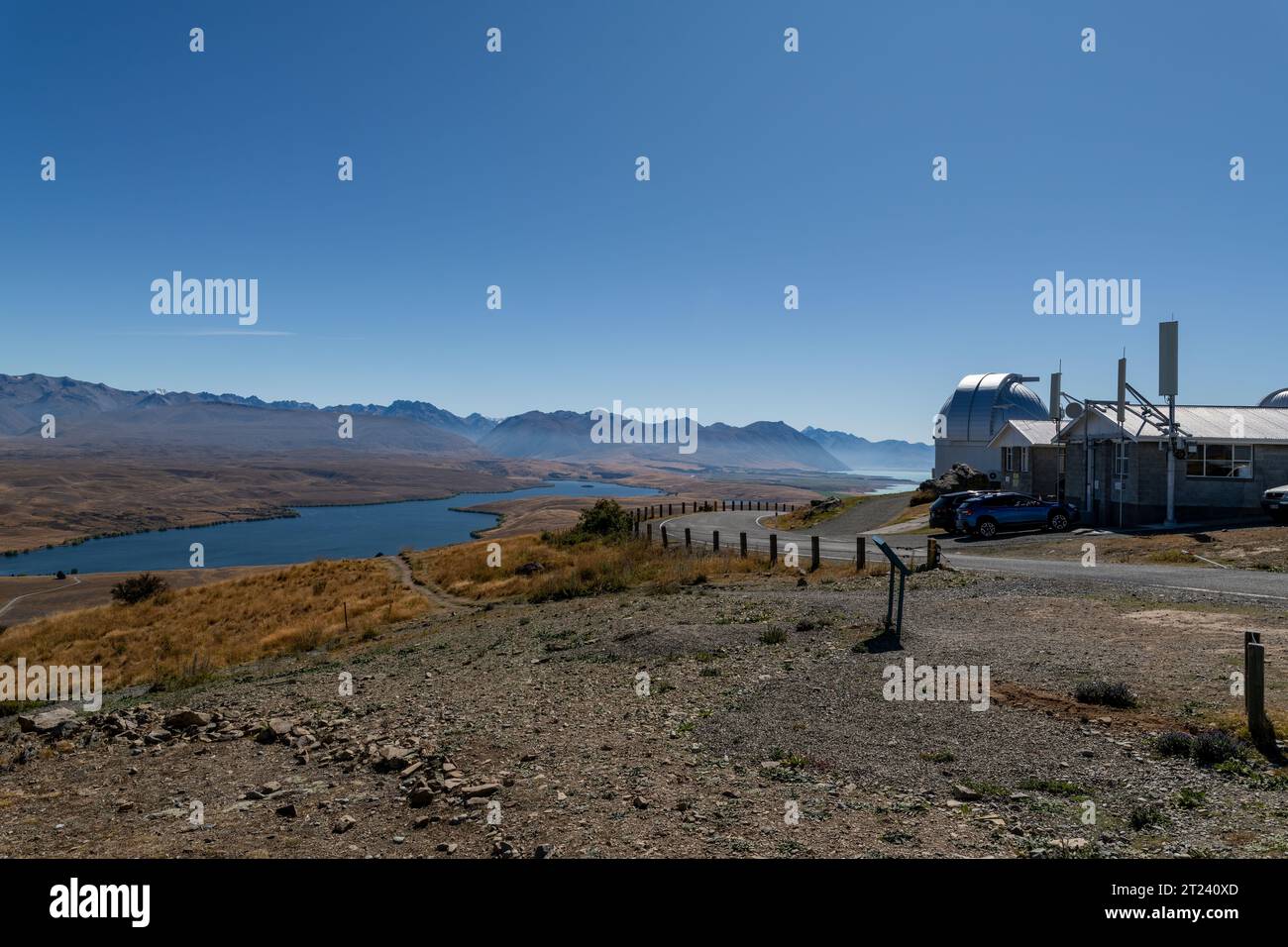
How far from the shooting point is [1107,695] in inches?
368

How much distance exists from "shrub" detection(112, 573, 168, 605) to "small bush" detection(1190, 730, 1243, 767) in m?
45.3

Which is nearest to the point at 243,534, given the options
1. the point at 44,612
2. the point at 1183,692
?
the point at 44,612

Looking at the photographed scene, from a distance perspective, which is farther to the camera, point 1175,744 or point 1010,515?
point 1010,515

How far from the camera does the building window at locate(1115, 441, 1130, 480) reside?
34.9 meters

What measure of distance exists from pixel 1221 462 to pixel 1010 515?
915 centimetres

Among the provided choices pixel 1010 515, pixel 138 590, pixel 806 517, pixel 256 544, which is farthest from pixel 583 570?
pixel 256 544

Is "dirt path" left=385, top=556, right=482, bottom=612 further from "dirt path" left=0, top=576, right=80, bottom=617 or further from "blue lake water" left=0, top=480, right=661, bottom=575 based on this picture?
"blue lake water" left=0, top=480, right=661, bottom=575

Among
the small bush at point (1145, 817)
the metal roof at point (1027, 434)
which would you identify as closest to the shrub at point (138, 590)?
the small bush at point (1145, 817)

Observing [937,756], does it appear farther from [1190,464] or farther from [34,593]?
[34,593]

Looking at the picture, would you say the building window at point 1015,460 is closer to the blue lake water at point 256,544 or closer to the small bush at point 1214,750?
the small bush at point 1214,750

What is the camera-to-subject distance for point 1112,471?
119ft

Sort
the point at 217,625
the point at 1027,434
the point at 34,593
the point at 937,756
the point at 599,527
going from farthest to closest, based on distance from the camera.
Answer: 1. the point at 34,593
2. the point at 1027,434
3. the point at 599,527
4. the point at 217,625
5. the point at 937,756

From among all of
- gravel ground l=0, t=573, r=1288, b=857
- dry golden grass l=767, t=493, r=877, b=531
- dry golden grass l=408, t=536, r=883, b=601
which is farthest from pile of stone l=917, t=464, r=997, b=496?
gravel ground l=0, t=573, r=1288, b=857

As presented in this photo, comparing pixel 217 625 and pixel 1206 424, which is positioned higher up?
pixel 1206 424
